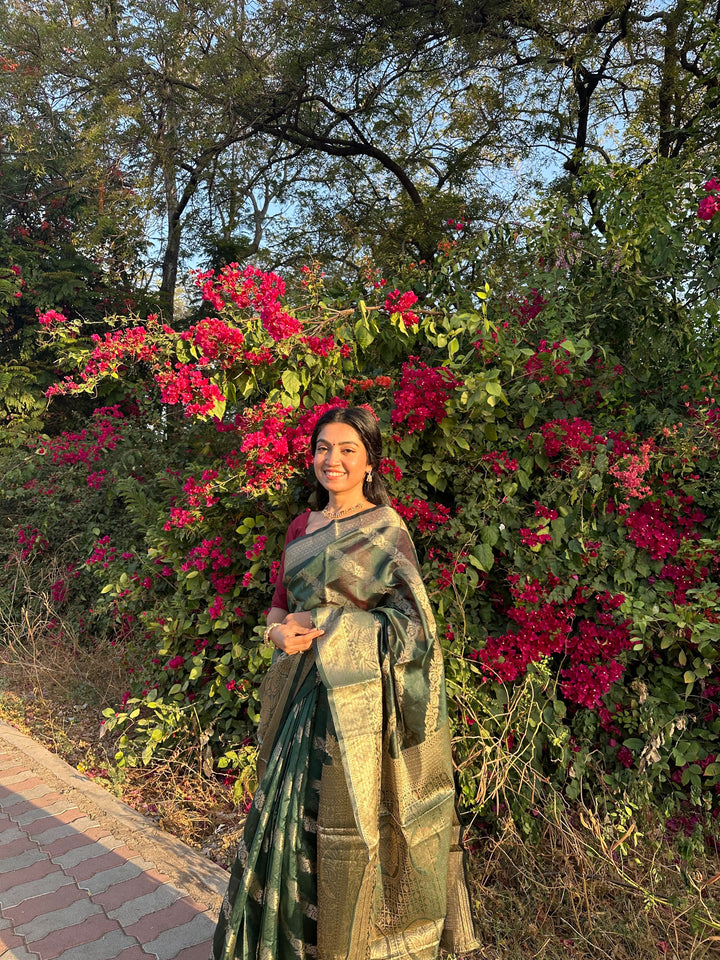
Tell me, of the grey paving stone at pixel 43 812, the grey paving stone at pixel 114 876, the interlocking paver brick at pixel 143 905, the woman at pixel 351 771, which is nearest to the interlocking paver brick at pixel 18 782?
the grey paving stone at pixel 43 812

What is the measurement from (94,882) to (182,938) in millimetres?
525

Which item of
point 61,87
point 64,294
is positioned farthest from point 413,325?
point 61,87

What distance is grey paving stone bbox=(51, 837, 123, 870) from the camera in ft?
8.85

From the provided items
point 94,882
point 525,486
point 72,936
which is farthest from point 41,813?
point 525,486

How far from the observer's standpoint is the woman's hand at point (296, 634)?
5.63ft

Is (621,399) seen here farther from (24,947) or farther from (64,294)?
(64,294)

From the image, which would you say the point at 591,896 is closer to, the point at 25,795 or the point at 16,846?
the point at 16,846

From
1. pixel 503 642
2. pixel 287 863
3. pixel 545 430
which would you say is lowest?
pixel 287 863

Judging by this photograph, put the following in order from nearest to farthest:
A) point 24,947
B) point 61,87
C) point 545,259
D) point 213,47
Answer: point 24,947
point 545,259
point 213,47
point 61,87

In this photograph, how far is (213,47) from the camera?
7457 mm

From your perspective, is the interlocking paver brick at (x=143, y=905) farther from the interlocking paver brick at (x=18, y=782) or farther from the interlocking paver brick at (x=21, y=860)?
the interlocking paver brick at (x=18, y=782)

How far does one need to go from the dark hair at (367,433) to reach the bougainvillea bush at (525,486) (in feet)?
2.03

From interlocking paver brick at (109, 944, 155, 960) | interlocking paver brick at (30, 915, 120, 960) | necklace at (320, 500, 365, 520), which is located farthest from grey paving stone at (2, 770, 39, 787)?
necklace at (320, 500, 365, 520)

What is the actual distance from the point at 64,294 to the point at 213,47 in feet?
10.1
